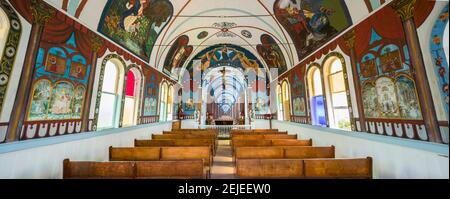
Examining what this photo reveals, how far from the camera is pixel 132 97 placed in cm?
736

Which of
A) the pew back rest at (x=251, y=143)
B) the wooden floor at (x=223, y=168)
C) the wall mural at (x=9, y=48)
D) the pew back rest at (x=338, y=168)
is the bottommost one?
the wooden floor at (x=223, y=168)

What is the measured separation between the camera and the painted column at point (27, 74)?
3.01 metres

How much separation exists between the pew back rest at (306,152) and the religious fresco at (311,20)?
371 cm

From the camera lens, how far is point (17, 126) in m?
3.05

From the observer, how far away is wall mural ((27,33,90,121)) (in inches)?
134

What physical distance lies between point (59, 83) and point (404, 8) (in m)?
7.55

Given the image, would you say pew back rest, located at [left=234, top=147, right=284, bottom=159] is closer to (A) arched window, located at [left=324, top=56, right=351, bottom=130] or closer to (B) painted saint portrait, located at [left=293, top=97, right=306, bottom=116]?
(A) arched window, located at [left=324, top=56, right=351, bottom=130]

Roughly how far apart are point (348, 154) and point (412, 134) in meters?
1.72

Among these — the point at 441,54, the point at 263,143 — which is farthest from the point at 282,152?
the point at 441,54

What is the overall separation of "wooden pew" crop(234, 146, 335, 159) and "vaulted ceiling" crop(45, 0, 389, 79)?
3719 mm

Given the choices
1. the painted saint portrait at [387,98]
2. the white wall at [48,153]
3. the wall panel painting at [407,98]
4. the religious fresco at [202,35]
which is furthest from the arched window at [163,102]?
the wall panel painting at [407,98]

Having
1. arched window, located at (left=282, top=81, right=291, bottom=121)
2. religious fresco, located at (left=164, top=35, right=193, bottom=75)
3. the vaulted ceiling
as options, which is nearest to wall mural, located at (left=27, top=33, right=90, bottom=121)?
the vaulted ceiling

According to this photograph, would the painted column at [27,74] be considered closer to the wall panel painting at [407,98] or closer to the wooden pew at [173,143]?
the wooden pew at [173,143]

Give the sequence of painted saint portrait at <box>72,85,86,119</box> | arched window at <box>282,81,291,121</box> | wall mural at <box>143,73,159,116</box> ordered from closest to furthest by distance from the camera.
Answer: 1. painted saint portrait at <box>72,85,86,119</box>
2. wall mural at <box>143,73,159,116</box>
3. arched window at <box>282,81,291,121</box>
